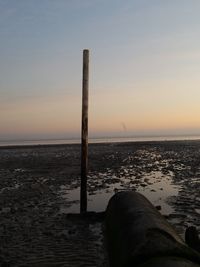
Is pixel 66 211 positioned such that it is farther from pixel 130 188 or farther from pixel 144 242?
pixel 144 242

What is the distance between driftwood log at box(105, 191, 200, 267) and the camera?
231 inches

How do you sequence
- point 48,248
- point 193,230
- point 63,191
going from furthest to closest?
point 63,191 < point 48,248 < point 193,230

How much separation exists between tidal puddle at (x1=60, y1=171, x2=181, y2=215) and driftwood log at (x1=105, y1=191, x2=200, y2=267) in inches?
189

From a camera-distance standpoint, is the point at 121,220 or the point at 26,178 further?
the point at 26,178

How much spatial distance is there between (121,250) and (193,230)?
1.70m

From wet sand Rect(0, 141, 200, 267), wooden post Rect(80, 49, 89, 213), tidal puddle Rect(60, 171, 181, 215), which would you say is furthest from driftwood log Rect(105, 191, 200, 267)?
tidal puddle Rect(60, 171, 181, 215)

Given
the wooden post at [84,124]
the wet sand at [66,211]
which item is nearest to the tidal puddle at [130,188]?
the wet sand at [66,211]

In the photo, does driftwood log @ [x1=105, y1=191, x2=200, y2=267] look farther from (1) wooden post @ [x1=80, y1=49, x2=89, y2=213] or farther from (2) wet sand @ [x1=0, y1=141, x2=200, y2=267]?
(1) wooden post @ [x1=80, y1=49, x2=89, y2=213]

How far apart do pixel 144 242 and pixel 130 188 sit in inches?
475

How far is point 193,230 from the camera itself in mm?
7855

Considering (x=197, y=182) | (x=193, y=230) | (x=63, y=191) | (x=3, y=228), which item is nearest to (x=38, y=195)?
(x=63, y=191)

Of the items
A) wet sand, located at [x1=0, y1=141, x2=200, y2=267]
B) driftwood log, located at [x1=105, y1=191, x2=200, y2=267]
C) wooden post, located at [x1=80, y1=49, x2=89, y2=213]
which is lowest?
wet sand, located at [x1=0, y1=141, x2=200, y2=267]

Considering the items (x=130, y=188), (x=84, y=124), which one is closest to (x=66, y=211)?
(x=84, y=124)

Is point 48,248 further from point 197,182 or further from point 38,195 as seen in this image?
point 197,182
